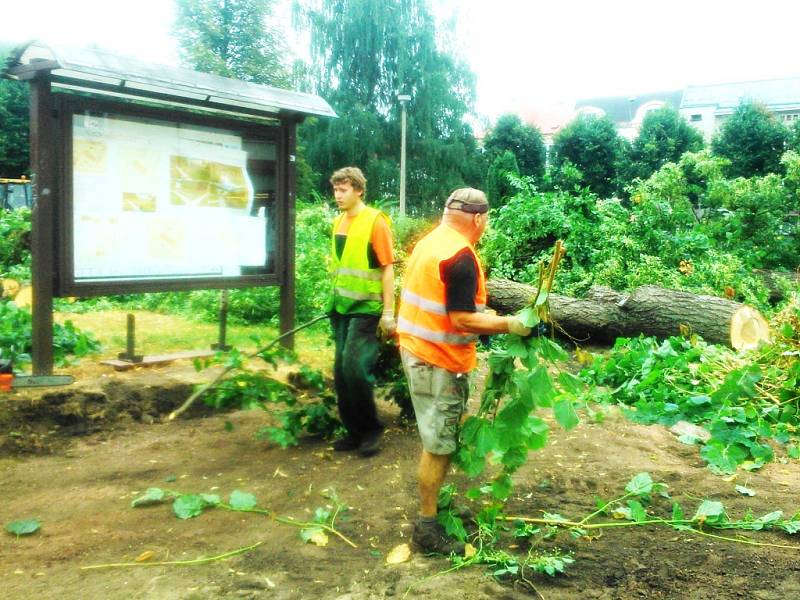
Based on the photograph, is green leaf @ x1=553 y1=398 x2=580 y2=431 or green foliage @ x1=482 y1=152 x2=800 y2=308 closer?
green leaf @ x1=553 y1=398 x2=580 y2=431

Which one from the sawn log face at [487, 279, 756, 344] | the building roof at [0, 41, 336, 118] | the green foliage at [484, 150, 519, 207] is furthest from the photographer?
the green foliage at [484, 150, 519, 207]

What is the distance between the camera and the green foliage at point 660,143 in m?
29.8

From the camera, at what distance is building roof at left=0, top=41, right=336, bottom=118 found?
5.48 m

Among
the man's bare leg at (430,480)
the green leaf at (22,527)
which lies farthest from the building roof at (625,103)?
the green leaf at (22,527)

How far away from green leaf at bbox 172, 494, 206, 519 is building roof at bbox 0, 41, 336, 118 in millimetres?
3090

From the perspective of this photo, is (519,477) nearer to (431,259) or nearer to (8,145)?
(431,259)

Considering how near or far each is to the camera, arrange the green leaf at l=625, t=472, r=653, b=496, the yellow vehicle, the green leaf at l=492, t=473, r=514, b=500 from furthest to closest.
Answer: the yellow vehicle → the green leaf at l=625, t=472, r=653, b=496 → the green leaf at l=492, t=473, r=514, b=500

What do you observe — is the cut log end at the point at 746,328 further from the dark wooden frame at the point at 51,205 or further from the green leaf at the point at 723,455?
the dark wooden frame at the point at 51,205

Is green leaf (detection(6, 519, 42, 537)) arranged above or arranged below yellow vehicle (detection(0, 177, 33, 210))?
below

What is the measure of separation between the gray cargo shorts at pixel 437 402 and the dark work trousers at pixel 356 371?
4.26 feet

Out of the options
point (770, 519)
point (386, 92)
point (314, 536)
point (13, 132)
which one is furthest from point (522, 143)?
point (314, 536)

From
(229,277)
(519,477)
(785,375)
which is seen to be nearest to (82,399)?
(229,277)

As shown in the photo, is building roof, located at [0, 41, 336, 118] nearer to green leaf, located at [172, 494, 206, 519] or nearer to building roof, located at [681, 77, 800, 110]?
green leaf, located at [172, 494, 206, 519]

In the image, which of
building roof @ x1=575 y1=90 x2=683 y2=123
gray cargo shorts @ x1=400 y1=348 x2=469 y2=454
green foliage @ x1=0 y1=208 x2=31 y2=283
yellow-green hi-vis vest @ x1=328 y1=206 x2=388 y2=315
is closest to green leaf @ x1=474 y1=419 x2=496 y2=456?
gray cargo shorts @ x1=400 y1=348 x2=469 y2=454
